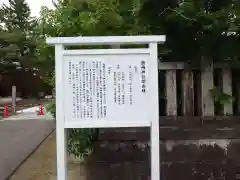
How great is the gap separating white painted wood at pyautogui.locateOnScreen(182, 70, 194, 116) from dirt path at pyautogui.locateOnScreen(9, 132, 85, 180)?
7.43 ft

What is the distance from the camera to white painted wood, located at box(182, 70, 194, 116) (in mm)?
4738

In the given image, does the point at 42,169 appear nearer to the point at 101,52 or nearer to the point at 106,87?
the point at 106,87

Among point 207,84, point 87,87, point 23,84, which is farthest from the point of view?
point 23,84

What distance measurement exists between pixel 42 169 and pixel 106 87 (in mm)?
4240

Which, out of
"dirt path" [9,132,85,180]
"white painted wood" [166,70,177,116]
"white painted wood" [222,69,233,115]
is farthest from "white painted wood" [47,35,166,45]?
"dirt path" [9,132,85,180]

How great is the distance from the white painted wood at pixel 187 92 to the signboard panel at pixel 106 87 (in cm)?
127

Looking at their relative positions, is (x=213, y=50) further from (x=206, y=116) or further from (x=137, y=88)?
(x=137, y=88)

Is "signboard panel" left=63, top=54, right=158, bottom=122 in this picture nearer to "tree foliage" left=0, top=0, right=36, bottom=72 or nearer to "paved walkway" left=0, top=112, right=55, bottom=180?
"paved walkway" left=0, top=112, right=55, bottom=180

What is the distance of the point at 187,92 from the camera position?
474cm

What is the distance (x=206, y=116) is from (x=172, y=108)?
419 millimetres

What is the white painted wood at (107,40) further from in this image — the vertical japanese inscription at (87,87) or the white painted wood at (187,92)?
the white painted wood at (187,92)

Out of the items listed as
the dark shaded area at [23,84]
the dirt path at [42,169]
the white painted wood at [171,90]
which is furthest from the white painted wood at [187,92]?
the dark shaded area at [23,84]

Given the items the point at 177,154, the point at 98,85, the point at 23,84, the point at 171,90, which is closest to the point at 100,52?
the point at 98,85

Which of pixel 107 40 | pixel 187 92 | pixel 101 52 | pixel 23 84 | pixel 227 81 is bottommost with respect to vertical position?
pixel 187 92
